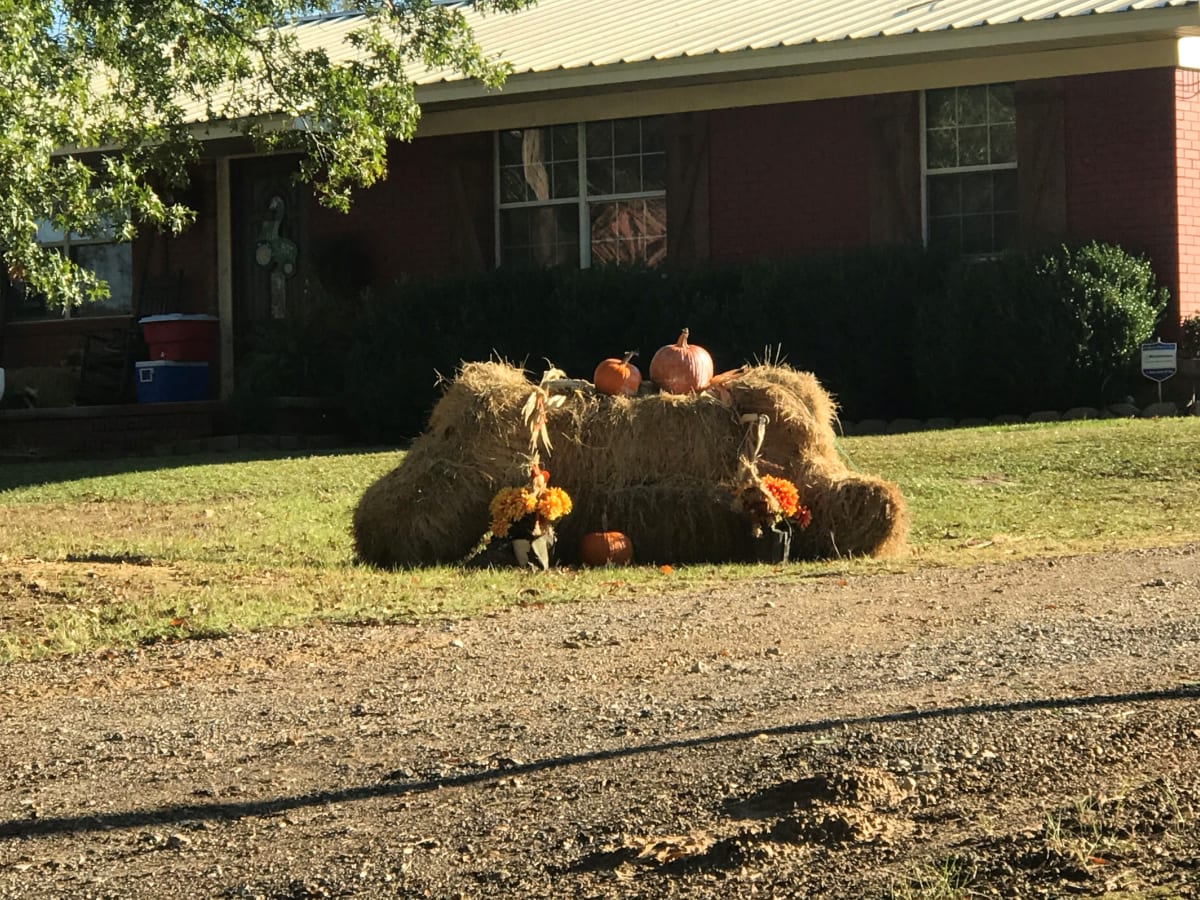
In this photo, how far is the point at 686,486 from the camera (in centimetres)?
1005

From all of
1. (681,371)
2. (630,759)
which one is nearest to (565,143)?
(681,371)

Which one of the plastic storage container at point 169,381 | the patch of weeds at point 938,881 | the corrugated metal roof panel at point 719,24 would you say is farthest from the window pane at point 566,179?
the patch of weeds at point 938,881

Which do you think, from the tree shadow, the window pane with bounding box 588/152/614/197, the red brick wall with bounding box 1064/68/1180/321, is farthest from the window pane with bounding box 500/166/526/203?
the tree shadow

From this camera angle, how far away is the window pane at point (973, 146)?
17266 mm

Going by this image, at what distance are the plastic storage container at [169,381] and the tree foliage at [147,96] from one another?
625 cm

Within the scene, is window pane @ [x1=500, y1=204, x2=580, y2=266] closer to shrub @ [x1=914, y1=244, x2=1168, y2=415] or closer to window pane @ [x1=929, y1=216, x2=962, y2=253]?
window pane @ [x1=929, y1=216, x2=962, y2=253]

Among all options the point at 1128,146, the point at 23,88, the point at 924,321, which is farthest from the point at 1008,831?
the point at 1128,146

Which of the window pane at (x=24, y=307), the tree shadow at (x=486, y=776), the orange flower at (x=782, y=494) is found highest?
the window pane at (x=24, y=307)

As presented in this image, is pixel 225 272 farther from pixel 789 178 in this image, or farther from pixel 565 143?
pixel 789 178

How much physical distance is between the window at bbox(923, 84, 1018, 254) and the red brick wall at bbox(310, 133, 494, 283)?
4.96m

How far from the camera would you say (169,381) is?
20.3m

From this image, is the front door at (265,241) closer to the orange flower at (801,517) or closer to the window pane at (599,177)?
the window pane at (599,177)

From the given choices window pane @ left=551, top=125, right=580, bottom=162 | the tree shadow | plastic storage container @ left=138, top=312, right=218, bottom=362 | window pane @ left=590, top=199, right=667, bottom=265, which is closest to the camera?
the tree shadow

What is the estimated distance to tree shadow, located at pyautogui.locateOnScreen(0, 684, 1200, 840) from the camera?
4.96 metres
